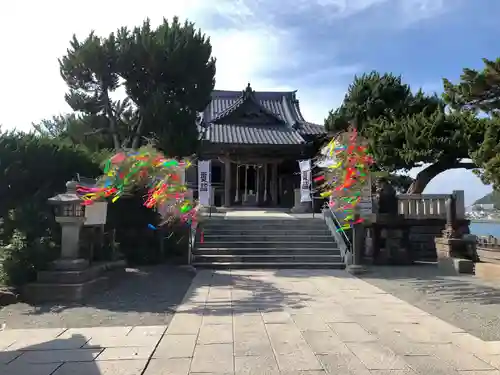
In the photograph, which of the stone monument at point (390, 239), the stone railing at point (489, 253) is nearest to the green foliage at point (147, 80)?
the stone monument at point (390, 239)

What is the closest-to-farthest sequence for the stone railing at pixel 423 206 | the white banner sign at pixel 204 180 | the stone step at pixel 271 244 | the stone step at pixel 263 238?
the stone step at pixel 271 244 < the stone step at pixel 263 238 < the stone railing at pixel 423 206 < the white banner sign at pixel 204 180

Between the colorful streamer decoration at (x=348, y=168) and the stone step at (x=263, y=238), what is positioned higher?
the colorful streamer decoration at (x=348, y=168)

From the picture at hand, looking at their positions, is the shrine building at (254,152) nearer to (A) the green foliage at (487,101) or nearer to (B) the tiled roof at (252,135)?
(B) the tiled roof at (252,135)

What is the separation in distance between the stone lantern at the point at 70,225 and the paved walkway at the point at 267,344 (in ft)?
7.71

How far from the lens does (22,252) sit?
7969 millimetres

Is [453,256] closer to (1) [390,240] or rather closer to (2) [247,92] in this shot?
(1) [390,240]

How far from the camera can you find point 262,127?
25547mm

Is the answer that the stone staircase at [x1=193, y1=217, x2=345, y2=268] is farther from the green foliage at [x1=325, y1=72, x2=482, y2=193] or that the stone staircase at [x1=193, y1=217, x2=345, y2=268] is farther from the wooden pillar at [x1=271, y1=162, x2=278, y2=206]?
the wooden pillar at [x1=271, y1=162, x2=278, y2=206]

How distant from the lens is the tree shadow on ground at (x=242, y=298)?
6.89 m

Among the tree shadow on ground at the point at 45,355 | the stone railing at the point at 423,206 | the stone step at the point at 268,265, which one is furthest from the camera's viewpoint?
the stone railing at the point at 423,206

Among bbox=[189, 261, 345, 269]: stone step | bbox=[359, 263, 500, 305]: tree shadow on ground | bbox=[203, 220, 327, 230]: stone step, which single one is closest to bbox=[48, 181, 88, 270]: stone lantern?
bbox=[189, 261, 345, 269]: stone step

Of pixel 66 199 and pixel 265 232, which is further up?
pixel 66 199

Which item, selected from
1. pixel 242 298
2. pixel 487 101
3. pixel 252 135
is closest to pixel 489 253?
pixel 487 101

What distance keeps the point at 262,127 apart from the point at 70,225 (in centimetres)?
1853
